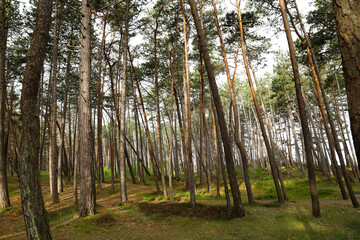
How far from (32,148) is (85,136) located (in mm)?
4028

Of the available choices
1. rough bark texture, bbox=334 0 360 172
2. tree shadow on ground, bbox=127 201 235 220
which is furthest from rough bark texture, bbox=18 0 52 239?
tree shadow on ground, bbox=127 201 235 220

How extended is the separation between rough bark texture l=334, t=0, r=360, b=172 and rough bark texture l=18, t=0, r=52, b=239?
493 cm

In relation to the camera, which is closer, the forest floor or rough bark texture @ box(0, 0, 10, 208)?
the forest floor

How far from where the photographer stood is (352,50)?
209 centimetres

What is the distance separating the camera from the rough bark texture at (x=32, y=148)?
393cm

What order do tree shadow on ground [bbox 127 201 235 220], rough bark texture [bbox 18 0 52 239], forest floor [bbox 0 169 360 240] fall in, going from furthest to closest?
tree shadow on ground [bbox 127 201 235 220] < forest floor [bbox 0 169 360 240] < rough bark texture [bbox 18 0 52 239]

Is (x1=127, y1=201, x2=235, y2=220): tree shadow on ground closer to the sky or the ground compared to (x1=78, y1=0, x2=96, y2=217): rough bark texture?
closer to the ground

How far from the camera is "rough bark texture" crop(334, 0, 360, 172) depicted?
79.7 inches

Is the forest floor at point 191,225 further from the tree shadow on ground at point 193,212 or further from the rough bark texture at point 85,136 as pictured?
the rough bark texture at point 85,136

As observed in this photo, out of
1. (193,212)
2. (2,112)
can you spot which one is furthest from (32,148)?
(2,112)

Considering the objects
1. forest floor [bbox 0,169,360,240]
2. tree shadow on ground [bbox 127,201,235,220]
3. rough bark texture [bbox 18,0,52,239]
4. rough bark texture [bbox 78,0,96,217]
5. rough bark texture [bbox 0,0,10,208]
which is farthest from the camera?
rough bark texture [bbox 0,0,10,208]

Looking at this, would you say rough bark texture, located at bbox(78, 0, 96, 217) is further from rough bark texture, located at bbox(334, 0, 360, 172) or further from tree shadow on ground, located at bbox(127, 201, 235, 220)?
rough bark texture, located at bbox(334, 0, 360, 172)

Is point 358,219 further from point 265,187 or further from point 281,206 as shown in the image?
point 265,187

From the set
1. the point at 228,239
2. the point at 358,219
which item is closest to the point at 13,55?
the point at 228,239
